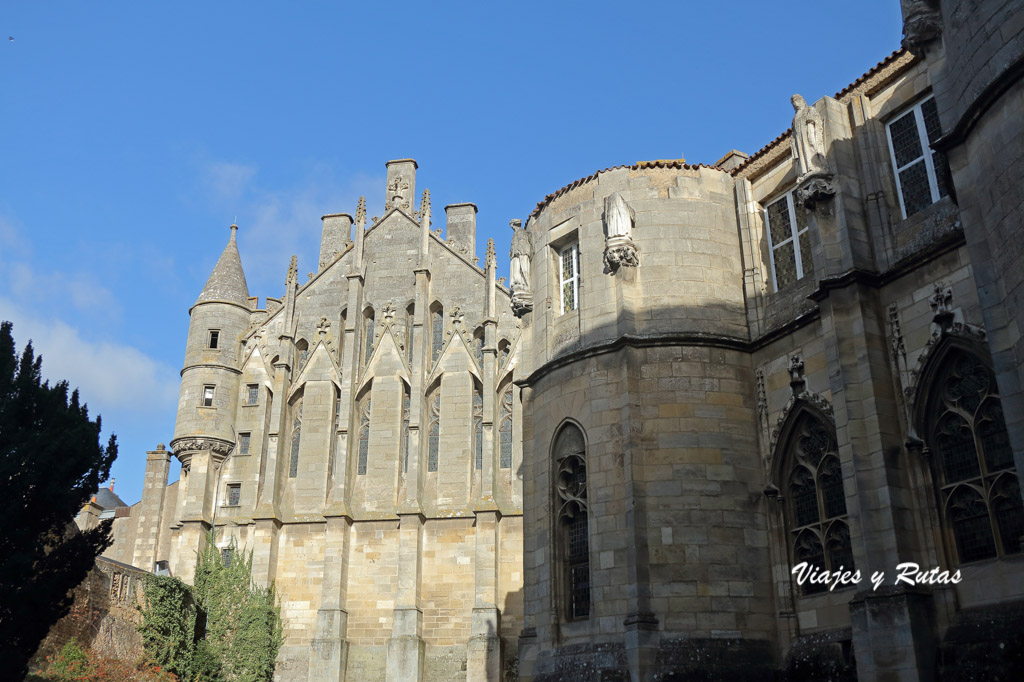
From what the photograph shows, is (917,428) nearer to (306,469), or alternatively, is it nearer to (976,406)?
(976,406)

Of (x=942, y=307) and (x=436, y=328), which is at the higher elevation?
(x=436, y=328)

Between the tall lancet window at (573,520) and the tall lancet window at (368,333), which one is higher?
the tall lancet window at (368,333)

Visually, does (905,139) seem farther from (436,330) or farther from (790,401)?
(436,330)

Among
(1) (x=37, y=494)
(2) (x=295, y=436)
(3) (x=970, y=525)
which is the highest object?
(2) (x=295, y=436)

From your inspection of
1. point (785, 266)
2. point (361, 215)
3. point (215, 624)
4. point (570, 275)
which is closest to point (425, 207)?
point (361, 215)

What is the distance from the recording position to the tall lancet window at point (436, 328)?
1244 inches

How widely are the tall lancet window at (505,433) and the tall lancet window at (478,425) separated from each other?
0.62m

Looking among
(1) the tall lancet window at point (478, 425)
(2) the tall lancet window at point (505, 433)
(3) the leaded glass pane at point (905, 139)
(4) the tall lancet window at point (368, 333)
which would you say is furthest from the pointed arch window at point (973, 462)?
(4) the tall lancet window at point (368, 333)

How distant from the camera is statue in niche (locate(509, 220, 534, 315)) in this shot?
16.8 meters

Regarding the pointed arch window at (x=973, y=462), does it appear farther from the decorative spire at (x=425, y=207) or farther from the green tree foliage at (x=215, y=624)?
the decorative spire at (x=425, y=207)

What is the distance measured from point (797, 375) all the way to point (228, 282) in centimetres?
2592

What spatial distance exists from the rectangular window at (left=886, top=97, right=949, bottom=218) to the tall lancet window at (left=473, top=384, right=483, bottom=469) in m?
18.0

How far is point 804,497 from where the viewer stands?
13.5 m

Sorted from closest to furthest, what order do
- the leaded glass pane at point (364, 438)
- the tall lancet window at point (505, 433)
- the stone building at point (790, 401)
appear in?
the stone building at point (790, 401)
the tall lancet window at point (505, 433)
the leaded glass pane at point (364, 438)
